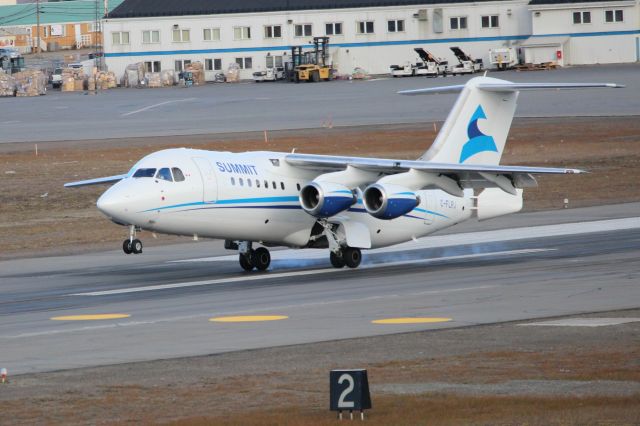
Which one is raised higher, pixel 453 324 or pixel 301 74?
pixel 301 74

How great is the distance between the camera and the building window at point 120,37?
5197 inches

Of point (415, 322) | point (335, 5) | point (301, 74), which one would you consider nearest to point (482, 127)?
point (415, 322)

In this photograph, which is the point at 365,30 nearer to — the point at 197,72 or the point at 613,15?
the point at 197,72

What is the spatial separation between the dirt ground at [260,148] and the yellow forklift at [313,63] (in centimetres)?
4604

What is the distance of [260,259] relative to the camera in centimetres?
3606

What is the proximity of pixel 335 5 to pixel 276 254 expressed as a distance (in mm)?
91121

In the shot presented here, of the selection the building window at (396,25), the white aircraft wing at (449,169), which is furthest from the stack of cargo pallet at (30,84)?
the white aircraft wing at (449,169)

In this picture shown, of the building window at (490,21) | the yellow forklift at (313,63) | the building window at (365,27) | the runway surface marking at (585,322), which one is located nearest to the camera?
the runway surface marking at (585,322)

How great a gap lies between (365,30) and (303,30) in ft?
21.3

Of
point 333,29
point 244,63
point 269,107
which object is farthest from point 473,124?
point 244,63

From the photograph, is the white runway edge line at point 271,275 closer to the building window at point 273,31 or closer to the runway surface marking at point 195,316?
the runway surface marking at point 195,316

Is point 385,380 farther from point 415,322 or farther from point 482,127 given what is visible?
point 482,127

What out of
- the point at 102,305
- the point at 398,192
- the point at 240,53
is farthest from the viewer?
the point at 240,53

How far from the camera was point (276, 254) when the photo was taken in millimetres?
40844
